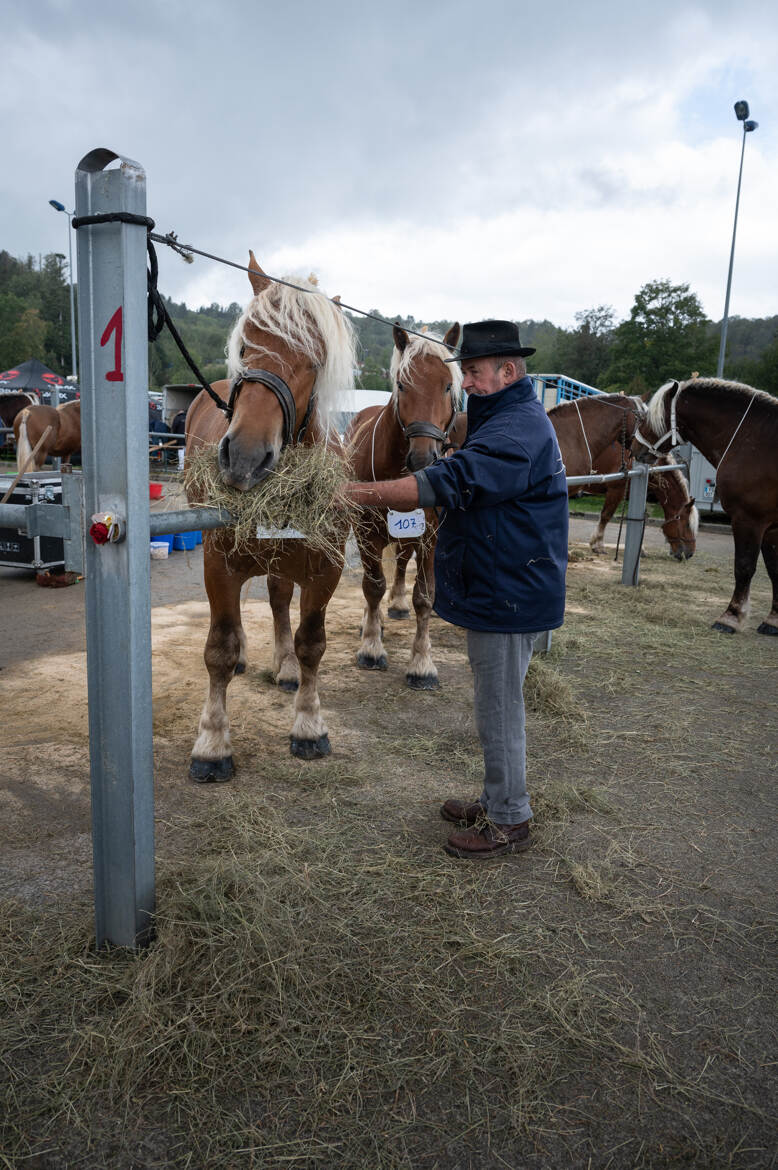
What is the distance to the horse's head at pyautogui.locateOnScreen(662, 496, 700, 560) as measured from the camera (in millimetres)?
10180

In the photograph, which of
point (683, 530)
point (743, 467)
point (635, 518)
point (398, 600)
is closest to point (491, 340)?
point (398, 600)

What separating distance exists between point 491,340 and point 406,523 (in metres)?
1.07

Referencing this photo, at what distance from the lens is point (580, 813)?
A: 3178 millimetres

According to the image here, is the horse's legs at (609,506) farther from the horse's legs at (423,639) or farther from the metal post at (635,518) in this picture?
the horse's legs at (423,639)

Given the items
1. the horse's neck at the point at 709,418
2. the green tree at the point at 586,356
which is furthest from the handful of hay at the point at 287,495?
the green tree at the point at 586,356

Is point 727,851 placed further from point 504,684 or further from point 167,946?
point 167,946

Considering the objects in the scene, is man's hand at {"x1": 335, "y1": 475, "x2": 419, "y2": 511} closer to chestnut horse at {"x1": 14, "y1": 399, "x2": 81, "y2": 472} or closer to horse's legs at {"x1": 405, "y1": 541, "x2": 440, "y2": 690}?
horse's legs at {"x1": 405, "y1": 541, "x2": 440, "y2": 690}

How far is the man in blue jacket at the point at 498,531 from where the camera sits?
242 cm

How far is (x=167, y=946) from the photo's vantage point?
199 cm

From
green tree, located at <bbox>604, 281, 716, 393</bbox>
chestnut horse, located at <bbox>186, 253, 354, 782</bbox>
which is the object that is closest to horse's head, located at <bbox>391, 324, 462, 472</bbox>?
chestnut horse, located at <bbox>186, 253, 354, 782</bbox>

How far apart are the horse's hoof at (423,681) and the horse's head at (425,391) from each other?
1.46 metres

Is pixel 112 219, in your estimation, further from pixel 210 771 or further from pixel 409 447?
pixel 409 447

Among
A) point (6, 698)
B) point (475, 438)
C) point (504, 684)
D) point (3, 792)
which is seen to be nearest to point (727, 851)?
point (504, 684)

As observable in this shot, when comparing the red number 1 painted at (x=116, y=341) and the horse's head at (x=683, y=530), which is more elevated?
the red number 1 painted at (x=116, y=341)
